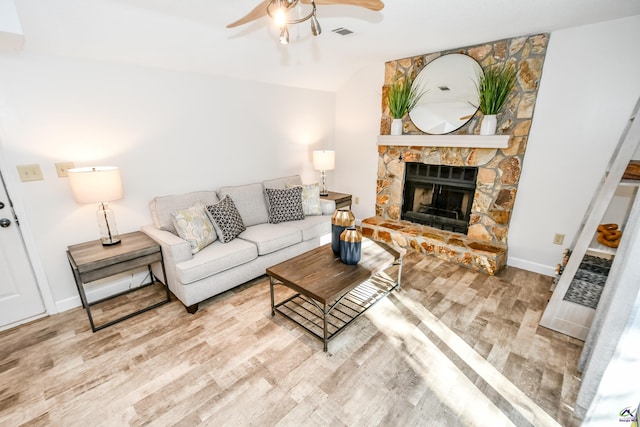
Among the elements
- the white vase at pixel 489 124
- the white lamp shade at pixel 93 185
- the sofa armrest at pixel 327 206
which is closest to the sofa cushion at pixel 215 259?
the white lamp shade at pixel 93 185

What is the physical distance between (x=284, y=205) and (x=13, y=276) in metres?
2.39

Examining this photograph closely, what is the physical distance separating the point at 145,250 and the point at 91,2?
5.88 ft

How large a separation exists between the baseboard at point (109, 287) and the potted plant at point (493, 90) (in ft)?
12.8

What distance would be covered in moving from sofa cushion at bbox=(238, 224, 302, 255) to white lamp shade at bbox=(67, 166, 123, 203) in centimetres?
118

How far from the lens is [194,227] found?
257 centimetres

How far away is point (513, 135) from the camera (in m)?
3.00

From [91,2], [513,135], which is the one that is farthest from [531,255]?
[91,2]

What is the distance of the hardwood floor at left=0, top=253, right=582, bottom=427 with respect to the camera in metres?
1.59

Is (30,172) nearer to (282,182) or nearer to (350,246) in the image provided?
(282,182)

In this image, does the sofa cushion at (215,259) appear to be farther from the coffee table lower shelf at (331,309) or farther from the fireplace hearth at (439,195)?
the fireplace hearth at (439,195)

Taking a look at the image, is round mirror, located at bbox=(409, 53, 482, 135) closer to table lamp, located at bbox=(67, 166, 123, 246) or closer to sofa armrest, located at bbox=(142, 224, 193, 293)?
sofa armrest, located at bbox=(142, 224, 193, 293)

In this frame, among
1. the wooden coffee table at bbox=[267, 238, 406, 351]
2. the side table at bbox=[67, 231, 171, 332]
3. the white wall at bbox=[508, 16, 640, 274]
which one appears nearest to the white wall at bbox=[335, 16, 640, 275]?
the white wall at bbox=[508, 16, 640, 274]

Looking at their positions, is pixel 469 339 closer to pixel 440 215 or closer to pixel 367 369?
pixel 367 369

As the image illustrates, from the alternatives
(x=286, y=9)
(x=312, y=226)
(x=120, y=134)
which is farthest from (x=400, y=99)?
(x=120, y=134)
